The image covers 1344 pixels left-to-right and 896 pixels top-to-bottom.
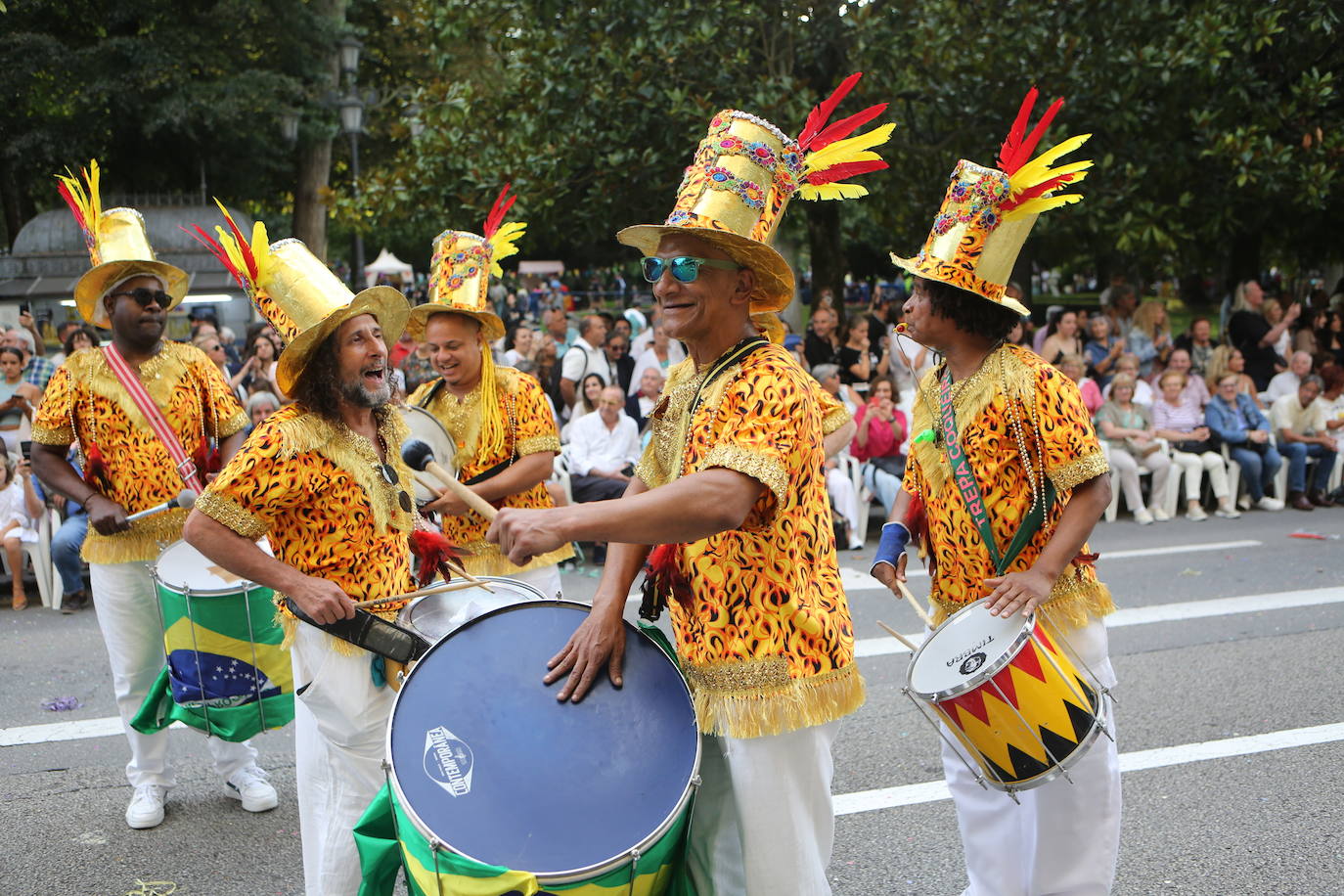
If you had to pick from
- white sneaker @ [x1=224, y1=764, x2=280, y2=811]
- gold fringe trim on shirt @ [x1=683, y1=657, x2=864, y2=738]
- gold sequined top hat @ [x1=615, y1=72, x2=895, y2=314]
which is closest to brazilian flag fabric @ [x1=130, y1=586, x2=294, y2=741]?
white sneaker @ [x1=224, y1=764, x2=280, y2=811]

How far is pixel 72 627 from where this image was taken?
307 inches

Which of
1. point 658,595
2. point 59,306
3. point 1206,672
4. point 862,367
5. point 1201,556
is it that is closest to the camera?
point 658,595

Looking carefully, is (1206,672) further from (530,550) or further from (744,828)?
(530,550)

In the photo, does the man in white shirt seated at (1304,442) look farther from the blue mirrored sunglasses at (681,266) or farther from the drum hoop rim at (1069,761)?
the blue mirrored sunglasses at (681,266)

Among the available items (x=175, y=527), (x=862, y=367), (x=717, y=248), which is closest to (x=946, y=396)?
(x=717, y=248)

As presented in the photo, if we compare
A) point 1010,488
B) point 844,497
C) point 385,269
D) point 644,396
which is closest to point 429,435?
point 1010,488

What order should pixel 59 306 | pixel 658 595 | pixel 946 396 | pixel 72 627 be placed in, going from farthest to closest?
pixel 59 306
pixel 72 627
pixel 946 396
pixel 658 595

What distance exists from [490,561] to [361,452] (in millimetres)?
1577

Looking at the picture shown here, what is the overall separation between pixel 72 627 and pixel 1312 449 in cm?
1059

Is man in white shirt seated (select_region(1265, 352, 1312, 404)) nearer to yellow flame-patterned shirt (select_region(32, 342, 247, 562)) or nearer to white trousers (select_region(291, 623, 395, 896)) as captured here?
yellow flame-patterned shirt (select_region(32, 342, 247, 562))

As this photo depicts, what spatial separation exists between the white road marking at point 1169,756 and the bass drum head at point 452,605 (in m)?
1.85

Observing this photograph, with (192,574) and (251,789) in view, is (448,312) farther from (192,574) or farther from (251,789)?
(251,789)

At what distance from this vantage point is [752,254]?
2.89 metres

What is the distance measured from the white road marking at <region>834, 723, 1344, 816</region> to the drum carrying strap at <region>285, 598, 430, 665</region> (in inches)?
81.0
